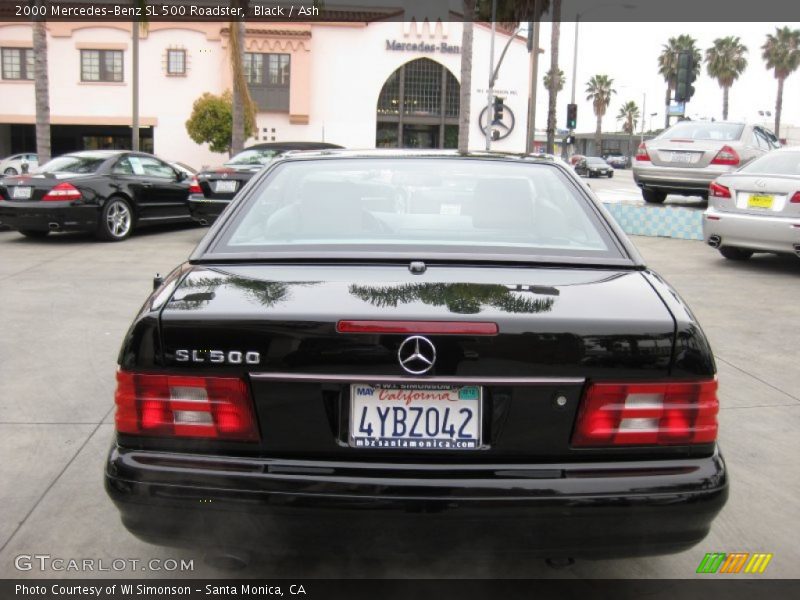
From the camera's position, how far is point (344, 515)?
2.15 meters

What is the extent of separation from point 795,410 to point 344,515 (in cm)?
357

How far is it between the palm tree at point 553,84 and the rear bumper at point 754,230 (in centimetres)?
2053

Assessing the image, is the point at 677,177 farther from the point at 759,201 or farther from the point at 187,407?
the point at 187,407

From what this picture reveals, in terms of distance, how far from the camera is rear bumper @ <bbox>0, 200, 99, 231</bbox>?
11.1m

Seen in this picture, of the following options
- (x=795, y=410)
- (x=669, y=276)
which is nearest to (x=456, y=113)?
(x=669, y=276)

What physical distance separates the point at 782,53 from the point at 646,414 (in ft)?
219

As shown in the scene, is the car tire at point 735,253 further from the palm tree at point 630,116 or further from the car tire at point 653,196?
the palm tree at point 630,116

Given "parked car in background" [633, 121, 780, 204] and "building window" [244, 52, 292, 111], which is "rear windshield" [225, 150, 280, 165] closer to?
"parked car in background" [633, 121, 780, 204]

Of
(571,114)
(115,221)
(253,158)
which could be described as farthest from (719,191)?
(571,114)

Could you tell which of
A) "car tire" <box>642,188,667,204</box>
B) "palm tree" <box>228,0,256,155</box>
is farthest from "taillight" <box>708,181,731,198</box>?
"palm tree" <box>228,0,256,155</box>

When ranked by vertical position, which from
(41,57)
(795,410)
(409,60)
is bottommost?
(795,410)

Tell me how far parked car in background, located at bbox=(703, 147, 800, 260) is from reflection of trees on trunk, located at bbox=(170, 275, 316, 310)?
7.73 m

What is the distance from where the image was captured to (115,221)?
11.9 meters

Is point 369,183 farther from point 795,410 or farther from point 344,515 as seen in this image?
point 795,410
